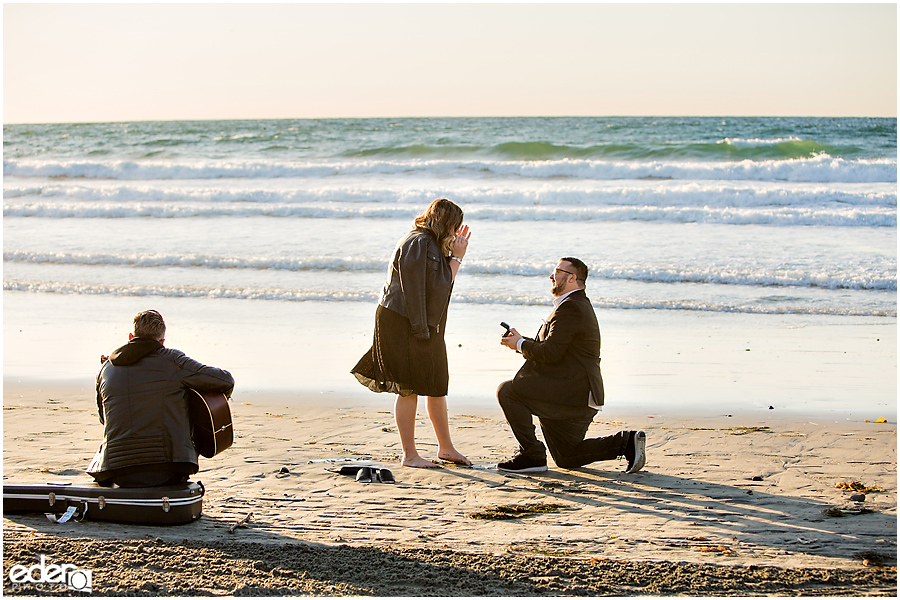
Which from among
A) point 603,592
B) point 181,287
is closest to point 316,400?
point 603,592

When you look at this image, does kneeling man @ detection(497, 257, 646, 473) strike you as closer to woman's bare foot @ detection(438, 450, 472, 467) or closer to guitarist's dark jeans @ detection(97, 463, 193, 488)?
woman's bare foot @ detection(438, 450, 472, 467)

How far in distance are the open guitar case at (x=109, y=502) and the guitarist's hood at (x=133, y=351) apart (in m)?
0.65

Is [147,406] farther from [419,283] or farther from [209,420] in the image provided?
[419,283]

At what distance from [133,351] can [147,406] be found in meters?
0.29

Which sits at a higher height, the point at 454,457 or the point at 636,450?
the point at 636,450

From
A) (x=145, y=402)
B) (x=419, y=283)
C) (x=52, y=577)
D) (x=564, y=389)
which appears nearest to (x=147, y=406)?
(x=145, y=402)

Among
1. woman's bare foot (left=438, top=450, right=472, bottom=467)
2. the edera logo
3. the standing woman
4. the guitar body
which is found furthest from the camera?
woman's bare foot (left=438, top=450, right=472, bottom=467)

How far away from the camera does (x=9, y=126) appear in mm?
47750

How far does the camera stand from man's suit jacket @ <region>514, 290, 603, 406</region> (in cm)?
522

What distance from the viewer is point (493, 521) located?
179 inches

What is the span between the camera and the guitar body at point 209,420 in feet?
14.8

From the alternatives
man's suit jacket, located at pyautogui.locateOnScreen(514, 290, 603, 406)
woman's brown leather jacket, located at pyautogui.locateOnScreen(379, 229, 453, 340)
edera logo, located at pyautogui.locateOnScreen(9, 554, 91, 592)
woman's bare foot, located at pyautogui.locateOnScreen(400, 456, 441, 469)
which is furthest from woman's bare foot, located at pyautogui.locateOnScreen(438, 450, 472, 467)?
edera logo, located at pyautogui.locateOnScreen(9, 554, 91, 592)

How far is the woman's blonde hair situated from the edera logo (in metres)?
2.75

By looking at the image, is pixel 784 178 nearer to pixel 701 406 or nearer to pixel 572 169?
pixel 572 169
